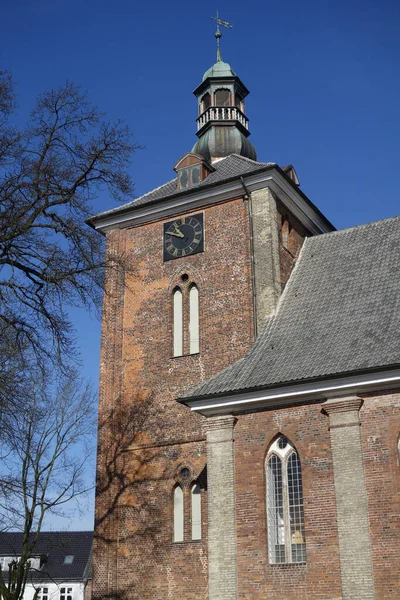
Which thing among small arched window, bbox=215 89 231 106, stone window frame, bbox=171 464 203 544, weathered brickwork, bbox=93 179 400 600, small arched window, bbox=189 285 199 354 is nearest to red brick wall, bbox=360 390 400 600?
weathered brickwork, bbox=93 179 400 600

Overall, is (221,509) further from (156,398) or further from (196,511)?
(156,398)

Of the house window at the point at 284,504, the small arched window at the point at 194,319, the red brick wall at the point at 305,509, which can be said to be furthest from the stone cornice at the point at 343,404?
the small arched window at the point at 194,319

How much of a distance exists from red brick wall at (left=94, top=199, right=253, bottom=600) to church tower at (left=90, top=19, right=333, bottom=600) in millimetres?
32

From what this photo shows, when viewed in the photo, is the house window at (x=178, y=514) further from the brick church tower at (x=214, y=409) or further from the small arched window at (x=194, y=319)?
the small arched window at (x=194, y=319)

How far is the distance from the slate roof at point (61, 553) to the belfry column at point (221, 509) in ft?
122

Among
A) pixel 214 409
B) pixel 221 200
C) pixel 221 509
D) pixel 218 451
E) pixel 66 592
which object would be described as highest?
pixel 221 200

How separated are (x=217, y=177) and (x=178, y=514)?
996 centimetres

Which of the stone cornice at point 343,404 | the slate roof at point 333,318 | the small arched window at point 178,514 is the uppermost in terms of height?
the slate roof at point 333,318

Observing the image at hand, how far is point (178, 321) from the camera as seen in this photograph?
22000mm

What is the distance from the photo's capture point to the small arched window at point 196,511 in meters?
19.2

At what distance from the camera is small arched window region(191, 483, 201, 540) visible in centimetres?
1922

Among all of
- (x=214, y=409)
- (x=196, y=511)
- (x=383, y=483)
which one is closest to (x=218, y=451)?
(x=214, y=409)

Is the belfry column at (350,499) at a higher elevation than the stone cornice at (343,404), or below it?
below

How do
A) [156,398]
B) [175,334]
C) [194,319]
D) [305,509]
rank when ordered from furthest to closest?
[175,334]
[194,319]
[156,398]
[305,509]
